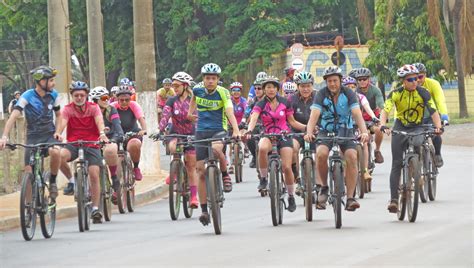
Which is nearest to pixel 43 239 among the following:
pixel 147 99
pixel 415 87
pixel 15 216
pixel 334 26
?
pixel 15 216

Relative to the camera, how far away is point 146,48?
82.3 ft

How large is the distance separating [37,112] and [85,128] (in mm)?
698

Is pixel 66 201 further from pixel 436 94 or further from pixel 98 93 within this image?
pixel 436 94

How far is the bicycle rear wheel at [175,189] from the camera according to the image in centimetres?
1656

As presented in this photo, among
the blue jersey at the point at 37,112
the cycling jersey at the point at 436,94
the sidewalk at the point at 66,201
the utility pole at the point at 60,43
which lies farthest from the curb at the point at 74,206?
the cycling jersey at the point at 436,94

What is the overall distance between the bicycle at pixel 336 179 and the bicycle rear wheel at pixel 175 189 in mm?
2279

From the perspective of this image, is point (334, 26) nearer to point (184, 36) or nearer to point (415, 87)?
point (184, 36)

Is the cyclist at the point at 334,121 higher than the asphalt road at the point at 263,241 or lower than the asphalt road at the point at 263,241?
higher

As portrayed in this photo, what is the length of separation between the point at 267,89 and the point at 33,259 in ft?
16.5

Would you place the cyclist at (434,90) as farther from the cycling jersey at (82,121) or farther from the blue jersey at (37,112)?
the blue jersey at (37,112)

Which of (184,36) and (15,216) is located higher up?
(184,36)

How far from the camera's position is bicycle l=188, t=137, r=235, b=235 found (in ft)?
47.6

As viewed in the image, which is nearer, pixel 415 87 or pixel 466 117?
pixel 415 87

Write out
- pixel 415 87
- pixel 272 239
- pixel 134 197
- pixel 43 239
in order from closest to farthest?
pixel 272 239 < pixel 43 239 < pixel 415 87 < pixel 134 197
